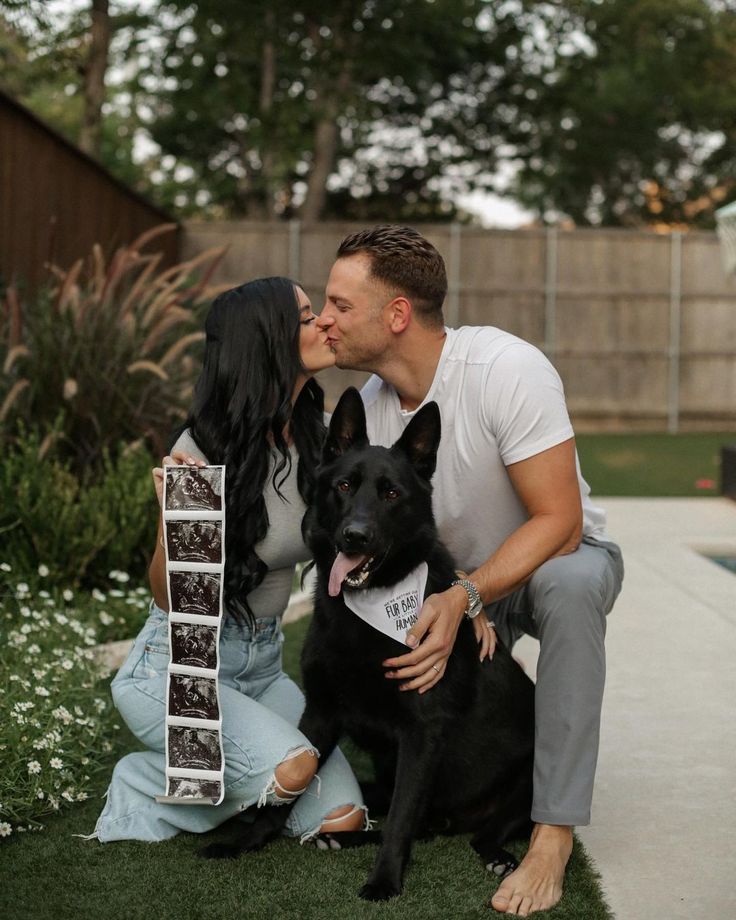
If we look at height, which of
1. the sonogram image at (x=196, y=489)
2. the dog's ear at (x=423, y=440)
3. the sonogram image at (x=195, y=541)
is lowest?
the sonogram image at (x=195, y=541)

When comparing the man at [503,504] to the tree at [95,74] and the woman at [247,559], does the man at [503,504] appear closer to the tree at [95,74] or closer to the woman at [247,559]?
the woman at [247,559]

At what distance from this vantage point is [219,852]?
2637 millimetres

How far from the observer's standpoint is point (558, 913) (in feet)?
7.73

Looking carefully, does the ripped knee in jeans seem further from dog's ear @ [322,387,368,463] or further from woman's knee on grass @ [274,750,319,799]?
dog's ear @ [322,387,368,463]

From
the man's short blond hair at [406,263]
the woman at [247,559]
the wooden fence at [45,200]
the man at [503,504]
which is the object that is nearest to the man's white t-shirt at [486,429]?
the man at [503,504]

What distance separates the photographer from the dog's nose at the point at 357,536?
96.1 inches

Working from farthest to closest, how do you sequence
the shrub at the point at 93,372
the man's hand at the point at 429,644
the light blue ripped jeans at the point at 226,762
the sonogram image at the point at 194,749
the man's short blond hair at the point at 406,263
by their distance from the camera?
the shrub at the point at 93,372, the man's short blond hair at the point at 406,263, the light blue ripped jeans at the point at 226,762, the sonogram image at the point at 194,749, the man's hand at the point at 429,644

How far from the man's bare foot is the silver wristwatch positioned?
51 cm

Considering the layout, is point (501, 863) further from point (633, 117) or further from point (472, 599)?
point (633, 117)

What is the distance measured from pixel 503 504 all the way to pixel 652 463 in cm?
901

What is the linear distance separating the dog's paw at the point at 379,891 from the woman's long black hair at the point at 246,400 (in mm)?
793

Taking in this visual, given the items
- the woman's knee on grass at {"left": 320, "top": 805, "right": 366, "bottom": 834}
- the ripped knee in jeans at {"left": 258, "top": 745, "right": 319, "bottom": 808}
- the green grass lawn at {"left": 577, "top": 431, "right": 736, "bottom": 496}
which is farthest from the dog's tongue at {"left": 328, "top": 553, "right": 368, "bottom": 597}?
the green grass lawn at {"left": 577, "top": 431, "right": 736, "bottom": 496}

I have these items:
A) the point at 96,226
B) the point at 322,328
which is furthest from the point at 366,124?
the point at 322,328

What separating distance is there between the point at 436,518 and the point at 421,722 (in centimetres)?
66
